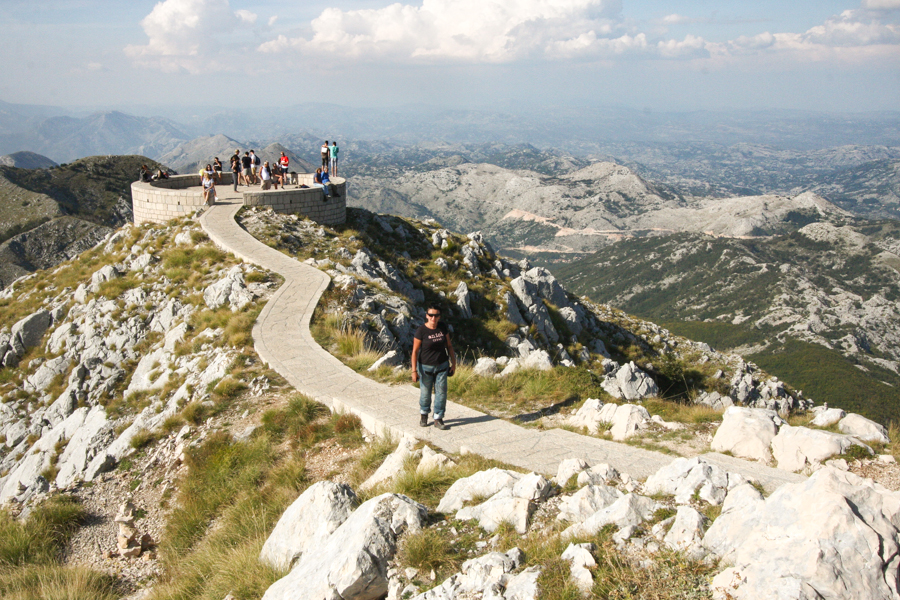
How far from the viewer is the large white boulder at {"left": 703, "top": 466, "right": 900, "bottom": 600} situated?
4.00 m

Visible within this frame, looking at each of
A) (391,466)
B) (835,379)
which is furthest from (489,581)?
(835,379)

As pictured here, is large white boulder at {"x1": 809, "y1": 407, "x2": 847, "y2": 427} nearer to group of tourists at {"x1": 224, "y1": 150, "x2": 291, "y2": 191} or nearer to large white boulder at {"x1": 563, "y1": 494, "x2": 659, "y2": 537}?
large white boulder at {"x1": 563, "y1": 494, "x2": 659, "y2": 537}

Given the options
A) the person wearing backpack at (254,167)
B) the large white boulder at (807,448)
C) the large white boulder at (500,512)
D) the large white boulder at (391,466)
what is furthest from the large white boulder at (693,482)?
the person wearing backpack at (254,167)

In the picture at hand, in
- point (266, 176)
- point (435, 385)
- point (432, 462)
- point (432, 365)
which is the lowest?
point (432, 462)

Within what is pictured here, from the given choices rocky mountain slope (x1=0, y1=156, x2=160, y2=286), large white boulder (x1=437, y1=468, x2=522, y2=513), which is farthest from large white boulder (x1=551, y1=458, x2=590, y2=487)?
rocky mountain slope (x1=0, y1=156, x2=160, y2=286)

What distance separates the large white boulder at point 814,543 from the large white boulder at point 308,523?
4118mm

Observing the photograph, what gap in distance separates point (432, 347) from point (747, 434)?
18.1 feet

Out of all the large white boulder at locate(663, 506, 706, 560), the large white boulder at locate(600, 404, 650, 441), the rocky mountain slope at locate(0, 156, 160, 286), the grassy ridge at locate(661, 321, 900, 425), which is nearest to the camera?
the large white boulder at locate(663, 506, 706, 560)

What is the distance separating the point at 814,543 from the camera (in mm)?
4234

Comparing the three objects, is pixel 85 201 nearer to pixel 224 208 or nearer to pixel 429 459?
pixel 224 208

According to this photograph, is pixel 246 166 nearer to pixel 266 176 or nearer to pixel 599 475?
pixel 266 176

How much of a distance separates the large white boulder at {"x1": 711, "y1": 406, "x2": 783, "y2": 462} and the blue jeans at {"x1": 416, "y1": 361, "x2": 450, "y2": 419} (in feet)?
15.6

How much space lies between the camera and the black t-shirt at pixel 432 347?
31.5 feet

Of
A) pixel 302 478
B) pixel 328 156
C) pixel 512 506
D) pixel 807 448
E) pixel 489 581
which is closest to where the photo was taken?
pixel 489 581
